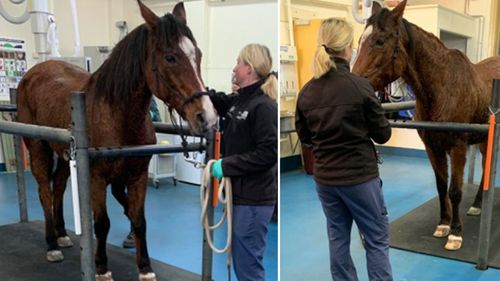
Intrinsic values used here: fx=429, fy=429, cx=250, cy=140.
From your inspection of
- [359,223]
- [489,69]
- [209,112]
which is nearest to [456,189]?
[489,69]

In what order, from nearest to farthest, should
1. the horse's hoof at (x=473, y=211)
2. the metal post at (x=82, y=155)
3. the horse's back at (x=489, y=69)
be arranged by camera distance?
the metal post at (x=82, y=155) < the horse's back at (x=489, y=69) < the horse's hoof at (x=473, y=211)

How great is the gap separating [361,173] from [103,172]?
112 centimetres

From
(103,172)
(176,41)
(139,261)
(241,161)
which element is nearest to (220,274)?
(139,261)

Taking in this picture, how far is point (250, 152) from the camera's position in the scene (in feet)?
4.73

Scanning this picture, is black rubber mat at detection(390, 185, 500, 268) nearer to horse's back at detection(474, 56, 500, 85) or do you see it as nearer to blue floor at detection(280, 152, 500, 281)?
blue floor at detection(280, 152, 500, 281)

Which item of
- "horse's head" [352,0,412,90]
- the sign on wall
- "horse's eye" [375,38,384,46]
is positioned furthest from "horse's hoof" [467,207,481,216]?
the sign on wall

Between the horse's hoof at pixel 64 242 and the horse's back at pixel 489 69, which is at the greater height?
the horse's back at pixel 489 69

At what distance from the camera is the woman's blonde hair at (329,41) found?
57.5 inches

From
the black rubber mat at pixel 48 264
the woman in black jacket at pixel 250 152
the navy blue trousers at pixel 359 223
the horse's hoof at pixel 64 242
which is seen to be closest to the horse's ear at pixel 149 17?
the woman in black jacket at pixel 250 152

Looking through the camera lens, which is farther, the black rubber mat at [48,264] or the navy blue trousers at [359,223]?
the black rubber mat at [48,264]

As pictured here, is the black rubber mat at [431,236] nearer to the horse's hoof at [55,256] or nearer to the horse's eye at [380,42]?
the horse's eye at [380,42]

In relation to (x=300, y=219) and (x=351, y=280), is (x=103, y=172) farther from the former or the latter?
(x=351, y=280)

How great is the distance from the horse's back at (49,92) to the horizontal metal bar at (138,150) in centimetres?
65

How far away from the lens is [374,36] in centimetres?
223
